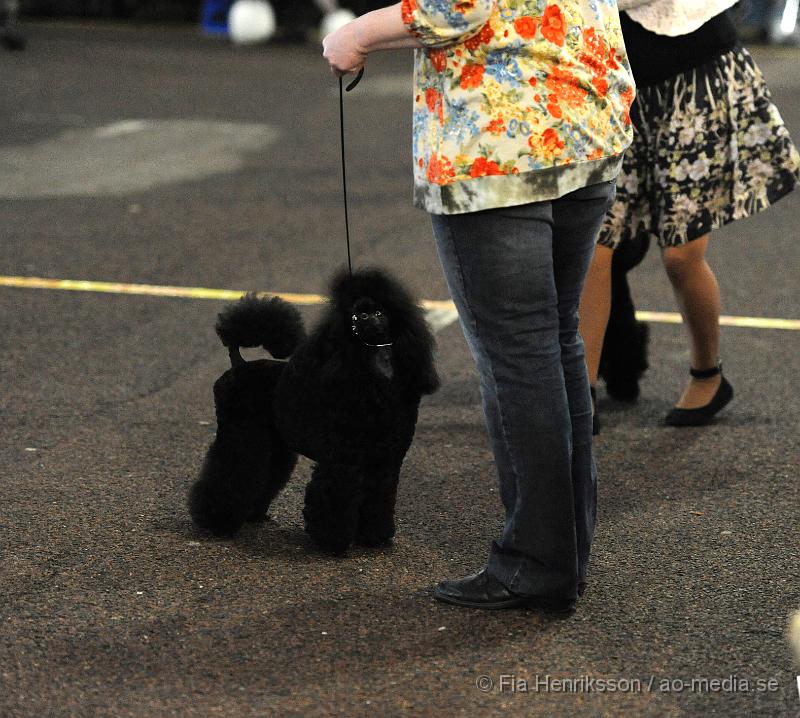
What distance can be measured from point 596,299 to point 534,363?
4.96ft

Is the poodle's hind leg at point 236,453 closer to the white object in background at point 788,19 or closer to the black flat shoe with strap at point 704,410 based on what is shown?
the black flat shoe with strap at point 704,410

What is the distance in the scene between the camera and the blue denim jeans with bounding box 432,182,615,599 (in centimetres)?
313

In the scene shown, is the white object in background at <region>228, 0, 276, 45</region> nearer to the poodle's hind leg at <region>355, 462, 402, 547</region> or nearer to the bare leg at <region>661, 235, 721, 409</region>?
the bare leg at <region>661, 235, 721, 409</region>

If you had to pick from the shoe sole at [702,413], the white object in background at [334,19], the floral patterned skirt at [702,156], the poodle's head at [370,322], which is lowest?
the shoe sole at [702,413]

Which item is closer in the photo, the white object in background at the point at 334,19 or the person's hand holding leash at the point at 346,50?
the person's hand holding leash at the point at 346,50

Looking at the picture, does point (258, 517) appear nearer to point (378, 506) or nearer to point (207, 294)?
point (378, 506)

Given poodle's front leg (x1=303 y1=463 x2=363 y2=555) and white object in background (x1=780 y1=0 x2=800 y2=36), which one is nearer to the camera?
poodle's front leg (x1=303 y1=463 x2=363 y2=555)

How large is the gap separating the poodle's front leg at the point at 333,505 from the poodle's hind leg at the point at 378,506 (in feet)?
0.14

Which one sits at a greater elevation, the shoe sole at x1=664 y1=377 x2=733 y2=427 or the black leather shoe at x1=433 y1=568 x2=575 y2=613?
the black leather shoe at x1=433 y1=568 x2=575 y2=613

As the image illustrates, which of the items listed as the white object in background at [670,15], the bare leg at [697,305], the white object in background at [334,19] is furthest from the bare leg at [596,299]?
the white object in background at [334,19]

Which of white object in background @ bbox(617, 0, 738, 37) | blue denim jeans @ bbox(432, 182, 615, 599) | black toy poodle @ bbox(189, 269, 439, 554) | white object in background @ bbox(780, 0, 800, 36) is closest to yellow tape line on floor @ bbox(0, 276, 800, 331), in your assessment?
white object in background @ bbox(617, 0, 738, 37)

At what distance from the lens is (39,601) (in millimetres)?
3492

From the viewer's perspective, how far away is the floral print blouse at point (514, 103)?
3033 millimetres

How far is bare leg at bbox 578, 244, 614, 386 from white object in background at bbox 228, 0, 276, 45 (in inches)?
466
